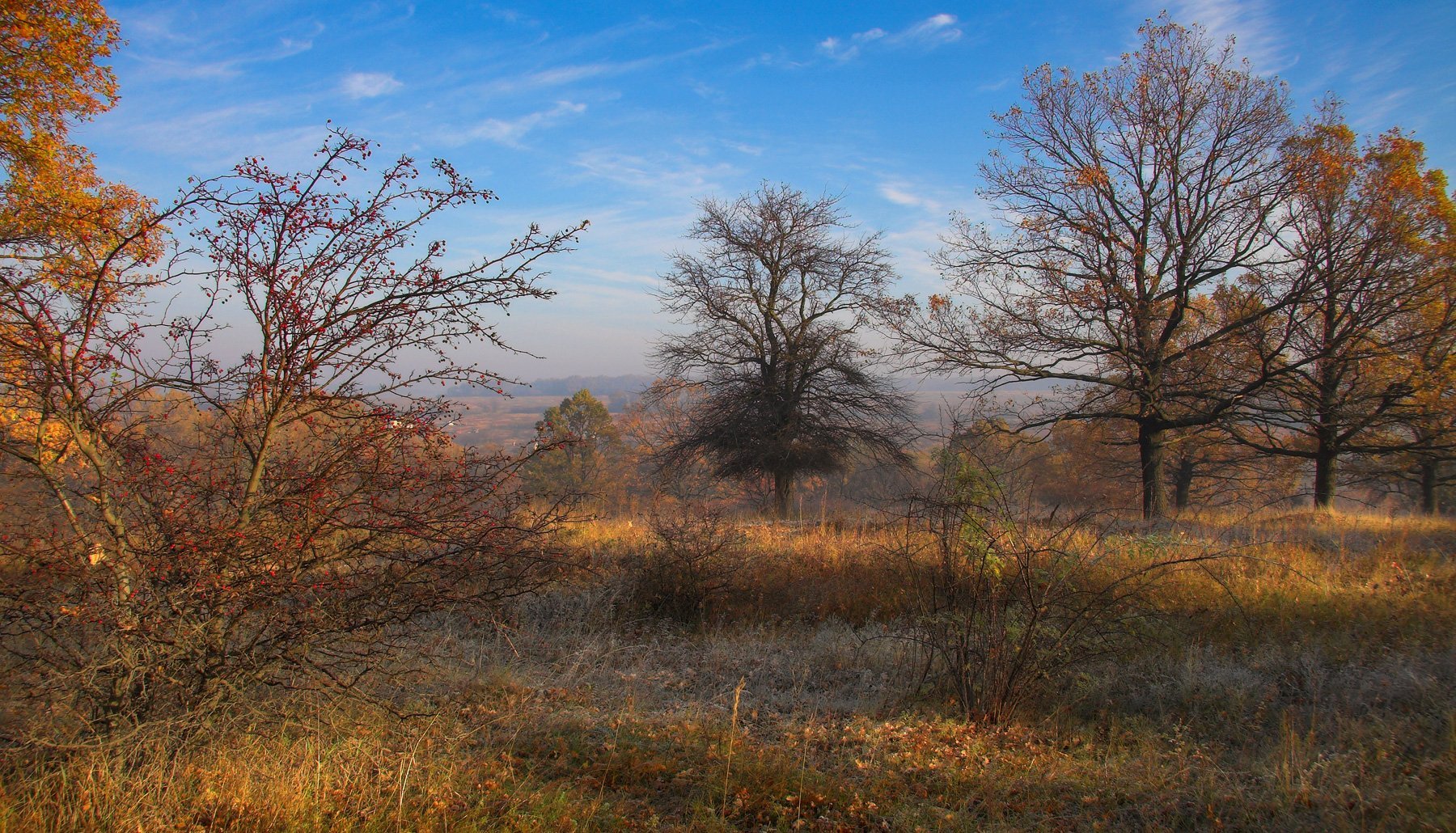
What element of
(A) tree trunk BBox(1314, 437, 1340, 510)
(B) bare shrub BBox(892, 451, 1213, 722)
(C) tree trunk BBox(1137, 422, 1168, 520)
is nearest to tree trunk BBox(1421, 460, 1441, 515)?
(A) tree trunk BBox(1314, 437, 1340, 510)

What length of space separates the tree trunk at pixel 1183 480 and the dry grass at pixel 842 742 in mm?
17388

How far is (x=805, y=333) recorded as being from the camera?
1870 cm

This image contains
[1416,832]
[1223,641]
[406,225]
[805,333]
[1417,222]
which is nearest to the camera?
[1416,832]

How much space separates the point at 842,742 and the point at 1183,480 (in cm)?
2538

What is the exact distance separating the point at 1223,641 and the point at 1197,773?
4290 mm

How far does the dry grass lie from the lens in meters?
3.68

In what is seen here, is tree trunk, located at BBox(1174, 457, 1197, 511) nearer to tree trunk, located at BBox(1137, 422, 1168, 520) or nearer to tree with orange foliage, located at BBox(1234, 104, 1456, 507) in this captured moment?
tree with orange foliage, located at BBox(1234, 104, 1456, 507)

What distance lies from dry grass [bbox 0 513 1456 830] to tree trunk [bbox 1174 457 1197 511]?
17388mm

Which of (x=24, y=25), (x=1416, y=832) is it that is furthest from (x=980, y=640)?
(x=24, y=25)

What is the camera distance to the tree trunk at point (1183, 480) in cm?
2498

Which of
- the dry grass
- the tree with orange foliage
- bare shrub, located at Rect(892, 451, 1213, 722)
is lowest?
the dry grass

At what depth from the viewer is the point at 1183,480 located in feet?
82.5

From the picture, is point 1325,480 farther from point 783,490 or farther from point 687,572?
point 687,572

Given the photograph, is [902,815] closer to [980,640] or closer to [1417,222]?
[980,640]
